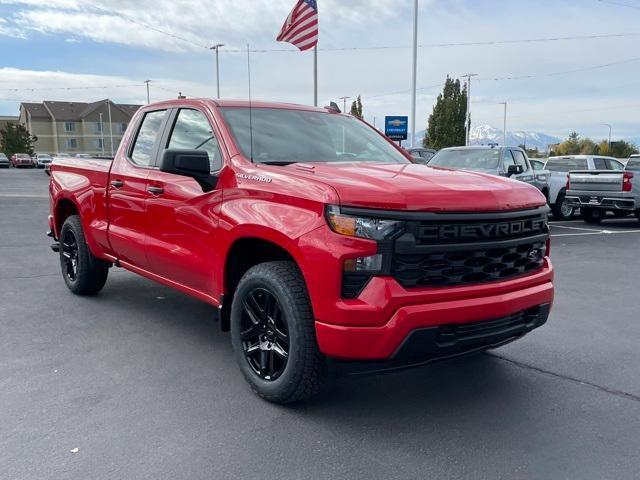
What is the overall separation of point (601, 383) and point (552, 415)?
703 millimetres

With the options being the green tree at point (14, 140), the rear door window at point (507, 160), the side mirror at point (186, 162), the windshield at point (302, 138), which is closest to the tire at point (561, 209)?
the rear door window at point (507, 160)

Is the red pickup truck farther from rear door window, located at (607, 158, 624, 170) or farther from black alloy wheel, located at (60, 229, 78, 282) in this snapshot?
rear door window, located at (607, 158, 624, 170)

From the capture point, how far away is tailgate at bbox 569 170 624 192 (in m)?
13.1

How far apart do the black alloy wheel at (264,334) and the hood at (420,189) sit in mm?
801

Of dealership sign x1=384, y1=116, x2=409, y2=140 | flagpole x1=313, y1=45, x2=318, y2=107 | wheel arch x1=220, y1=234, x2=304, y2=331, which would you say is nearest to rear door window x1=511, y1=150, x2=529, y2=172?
flagpole x1=313, y1=45, x2=318, y2=107

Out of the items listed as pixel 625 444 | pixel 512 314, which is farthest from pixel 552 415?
pixel 512 314

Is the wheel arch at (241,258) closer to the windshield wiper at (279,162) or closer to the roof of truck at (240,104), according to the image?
the windshield wiper at (279,162)

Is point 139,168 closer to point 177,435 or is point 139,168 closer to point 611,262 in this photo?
point 177,435

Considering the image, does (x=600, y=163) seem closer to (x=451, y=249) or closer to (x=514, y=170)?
(x=514, y=170)

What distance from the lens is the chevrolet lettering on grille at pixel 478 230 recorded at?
3020mm

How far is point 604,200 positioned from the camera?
1327 centimetres

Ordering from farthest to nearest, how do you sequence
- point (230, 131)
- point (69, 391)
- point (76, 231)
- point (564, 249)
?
point (564, 249) → point (76, 231) → point (230, 131) → point (69, 391)

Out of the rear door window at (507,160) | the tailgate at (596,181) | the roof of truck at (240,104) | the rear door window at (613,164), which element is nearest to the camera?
the roof of truck at (240,104)

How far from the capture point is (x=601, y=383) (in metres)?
3.88
